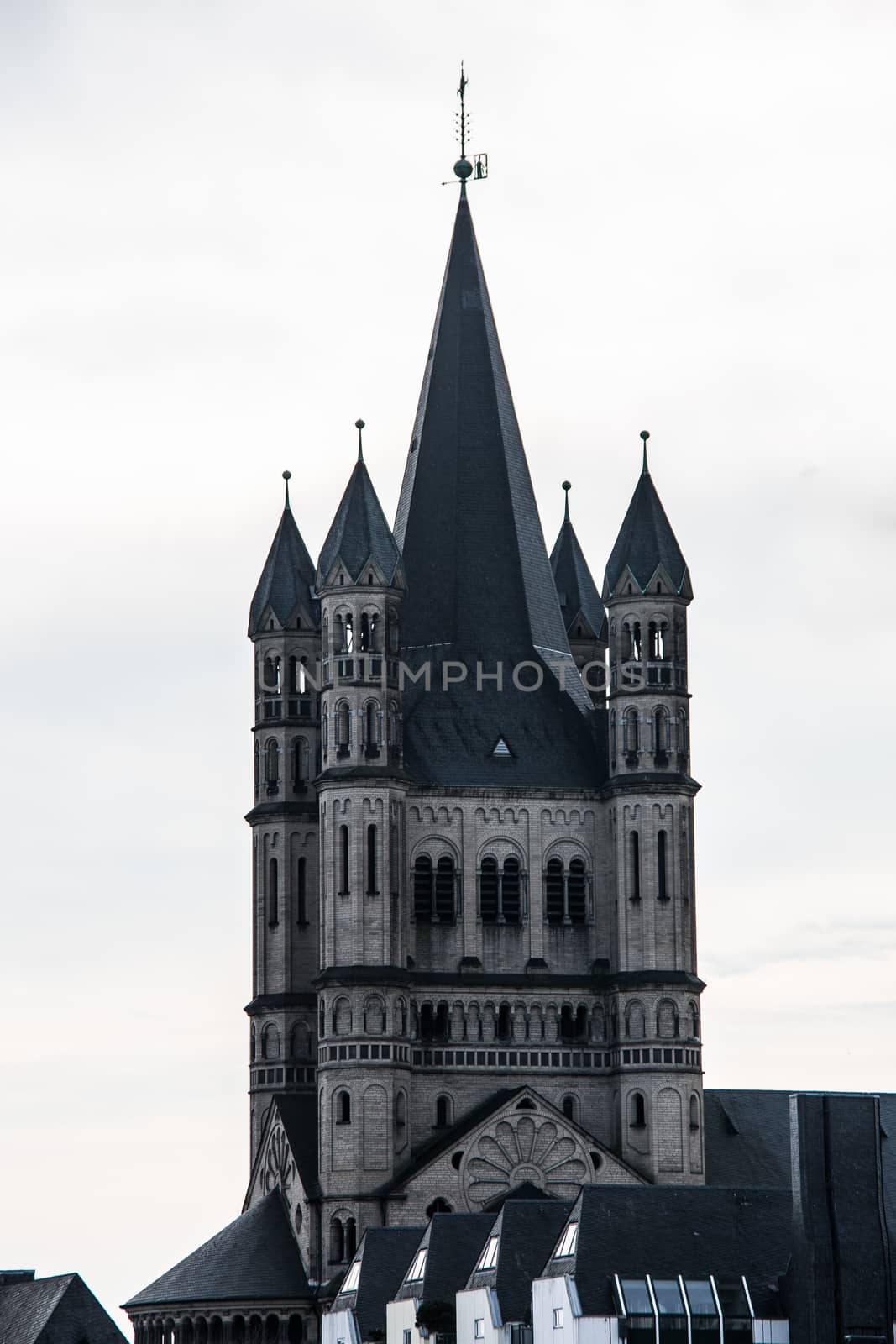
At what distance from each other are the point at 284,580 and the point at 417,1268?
109 feet

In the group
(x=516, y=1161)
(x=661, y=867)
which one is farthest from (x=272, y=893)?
(x=516, y=1161)

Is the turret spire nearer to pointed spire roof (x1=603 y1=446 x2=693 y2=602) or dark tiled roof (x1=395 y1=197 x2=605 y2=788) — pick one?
pointed spire roof (x1=603 y1=446 x2=693 y2=602)

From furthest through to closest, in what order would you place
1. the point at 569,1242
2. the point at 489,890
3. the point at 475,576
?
the point at 475,576
the point at 489,890
the point at 569,1242

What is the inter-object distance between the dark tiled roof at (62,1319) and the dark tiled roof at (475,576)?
76.7ft

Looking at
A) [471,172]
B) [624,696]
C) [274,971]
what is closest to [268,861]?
[274,971]

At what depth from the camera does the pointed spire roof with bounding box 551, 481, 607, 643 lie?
145 meters

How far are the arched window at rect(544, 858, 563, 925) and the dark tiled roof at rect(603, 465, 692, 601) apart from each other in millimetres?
9756

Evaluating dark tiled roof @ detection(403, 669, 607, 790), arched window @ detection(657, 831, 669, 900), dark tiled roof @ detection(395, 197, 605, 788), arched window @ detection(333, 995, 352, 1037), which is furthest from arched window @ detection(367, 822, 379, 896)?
arched window @ detection(657, 831, 669, 900)

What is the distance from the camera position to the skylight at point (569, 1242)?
108m

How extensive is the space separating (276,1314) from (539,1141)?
10389mm

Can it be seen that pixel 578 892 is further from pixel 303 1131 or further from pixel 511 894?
pixel 303 1131

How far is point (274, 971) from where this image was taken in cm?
13638

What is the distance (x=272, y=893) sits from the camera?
137 metres

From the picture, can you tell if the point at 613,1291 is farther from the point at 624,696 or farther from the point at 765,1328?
the point at 624,696
